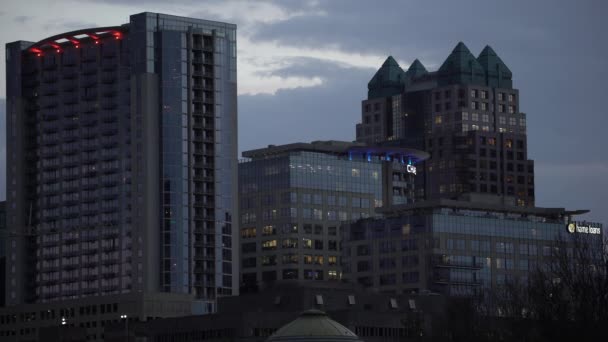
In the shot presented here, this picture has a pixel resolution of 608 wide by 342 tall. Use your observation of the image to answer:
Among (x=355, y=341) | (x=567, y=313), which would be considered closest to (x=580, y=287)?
(x=567, y=313)

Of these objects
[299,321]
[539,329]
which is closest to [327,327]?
[299,321]

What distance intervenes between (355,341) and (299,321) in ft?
20.5

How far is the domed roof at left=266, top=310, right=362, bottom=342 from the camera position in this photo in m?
192

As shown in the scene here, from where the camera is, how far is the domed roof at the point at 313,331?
192000mm

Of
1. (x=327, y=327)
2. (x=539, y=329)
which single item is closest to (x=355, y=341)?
(x=327, y=327)

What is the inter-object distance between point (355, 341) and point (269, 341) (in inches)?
353

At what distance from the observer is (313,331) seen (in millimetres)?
192125

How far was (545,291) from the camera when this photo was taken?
200 meters

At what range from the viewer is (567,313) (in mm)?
192500

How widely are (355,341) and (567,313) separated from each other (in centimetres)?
2167

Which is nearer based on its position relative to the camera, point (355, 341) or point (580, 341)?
point (580, 341)

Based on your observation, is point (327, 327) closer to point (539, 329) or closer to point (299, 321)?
point (299, 321)

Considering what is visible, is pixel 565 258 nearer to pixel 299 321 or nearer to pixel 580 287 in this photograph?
pixel 580 287

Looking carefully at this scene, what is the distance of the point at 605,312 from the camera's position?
7421 inches
